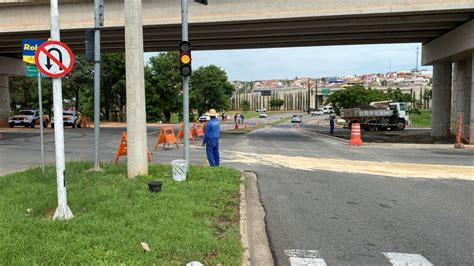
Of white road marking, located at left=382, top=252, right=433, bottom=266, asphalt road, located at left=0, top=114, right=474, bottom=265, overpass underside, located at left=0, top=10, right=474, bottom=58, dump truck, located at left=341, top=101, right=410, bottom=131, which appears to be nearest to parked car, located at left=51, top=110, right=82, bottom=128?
overpass underside, located at left=0, top=10, right=474, bottom=58

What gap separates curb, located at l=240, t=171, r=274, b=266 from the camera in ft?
16.2

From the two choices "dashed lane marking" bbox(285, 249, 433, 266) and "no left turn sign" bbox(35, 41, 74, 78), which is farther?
"no left turn sign" bbox(35, 41, 74, 78)

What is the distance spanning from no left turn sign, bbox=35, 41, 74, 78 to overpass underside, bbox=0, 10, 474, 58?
54.9 feet

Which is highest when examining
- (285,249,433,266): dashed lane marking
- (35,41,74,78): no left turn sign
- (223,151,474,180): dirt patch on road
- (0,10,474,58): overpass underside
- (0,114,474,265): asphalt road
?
(0,10,474,58): overpass underside

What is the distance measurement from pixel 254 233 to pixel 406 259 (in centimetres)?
205

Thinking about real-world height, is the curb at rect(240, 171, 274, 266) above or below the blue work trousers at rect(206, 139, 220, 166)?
below

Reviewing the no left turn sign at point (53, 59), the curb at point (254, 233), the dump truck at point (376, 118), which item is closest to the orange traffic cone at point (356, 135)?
the curb at point (254, 233)

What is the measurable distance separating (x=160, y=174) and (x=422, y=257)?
20.0 feet

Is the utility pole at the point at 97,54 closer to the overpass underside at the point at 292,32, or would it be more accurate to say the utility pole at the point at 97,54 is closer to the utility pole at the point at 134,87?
the utility pole at the point at 134,87

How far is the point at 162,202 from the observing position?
6742 millimetres

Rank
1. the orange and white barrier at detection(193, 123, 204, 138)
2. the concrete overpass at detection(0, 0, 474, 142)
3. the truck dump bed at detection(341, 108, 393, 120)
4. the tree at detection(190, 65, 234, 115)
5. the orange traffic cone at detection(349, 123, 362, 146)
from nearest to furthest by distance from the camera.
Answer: the concrete overpass at detection(0, 0, 474, 142) < the orange traffic cone at detection(349, 123, 362, 146) < the orange and white barrier at detection(193, 123, 204, 138) < the truck dump bed at detection(341, 108, 393, 120) < the tree at detection(190, 65, 234, 115)

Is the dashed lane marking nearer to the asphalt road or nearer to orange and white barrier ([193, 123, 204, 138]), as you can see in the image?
the asphalt road

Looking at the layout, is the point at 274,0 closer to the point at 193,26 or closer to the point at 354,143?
the point at 193,26

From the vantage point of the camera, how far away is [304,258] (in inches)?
201
